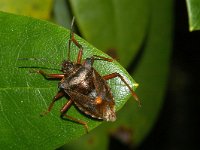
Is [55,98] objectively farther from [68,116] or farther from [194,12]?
[194,12]

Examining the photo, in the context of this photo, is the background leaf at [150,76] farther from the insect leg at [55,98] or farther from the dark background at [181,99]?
the insect leg at [55,98]

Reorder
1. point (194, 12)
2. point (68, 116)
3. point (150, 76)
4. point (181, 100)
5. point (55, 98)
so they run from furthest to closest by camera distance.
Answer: point (181, 100) → point (150, 76) → point (55, 98) → point (68, 116) → point (194, 12)

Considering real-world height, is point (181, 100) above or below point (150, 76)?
below

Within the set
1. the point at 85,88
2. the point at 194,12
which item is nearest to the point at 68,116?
the point at 85,88

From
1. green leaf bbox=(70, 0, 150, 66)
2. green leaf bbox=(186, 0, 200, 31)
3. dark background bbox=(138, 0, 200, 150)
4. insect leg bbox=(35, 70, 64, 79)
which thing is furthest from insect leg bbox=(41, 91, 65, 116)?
dark background bbox=(138, 0, 200, 150)

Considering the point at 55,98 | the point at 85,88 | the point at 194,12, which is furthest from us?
the point at 85,88

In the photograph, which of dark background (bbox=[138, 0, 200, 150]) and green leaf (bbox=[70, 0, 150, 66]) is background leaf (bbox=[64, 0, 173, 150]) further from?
dark background (bbox=[138, 0, 200, 150])

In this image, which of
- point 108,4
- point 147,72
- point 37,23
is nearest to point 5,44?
point 37,23

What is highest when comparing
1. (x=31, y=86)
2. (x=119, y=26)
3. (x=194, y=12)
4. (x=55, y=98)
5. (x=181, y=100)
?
(x=194, y=12)
